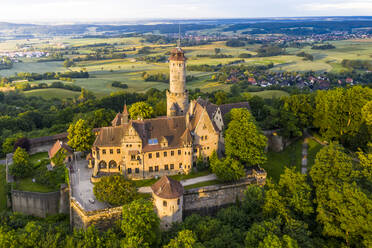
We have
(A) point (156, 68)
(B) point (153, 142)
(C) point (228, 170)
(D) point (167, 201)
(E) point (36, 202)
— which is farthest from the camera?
(A) point (156, 68)

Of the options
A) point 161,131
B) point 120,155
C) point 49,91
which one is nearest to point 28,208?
point 120,155

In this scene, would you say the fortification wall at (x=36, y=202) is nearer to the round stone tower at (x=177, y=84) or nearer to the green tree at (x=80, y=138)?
the green tree at (x=80, y=138)

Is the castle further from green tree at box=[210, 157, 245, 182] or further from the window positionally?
green tree at box=[210, 157, 245, 182]

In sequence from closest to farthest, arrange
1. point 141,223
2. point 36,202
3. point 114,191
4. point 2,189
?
1. point 141,223
2. point 114,191
3. point 36,202
4. point 2,189

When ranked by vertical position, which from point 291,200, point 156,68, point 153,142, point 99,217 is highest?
point 156,68

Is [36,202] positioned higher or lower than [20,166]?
lower

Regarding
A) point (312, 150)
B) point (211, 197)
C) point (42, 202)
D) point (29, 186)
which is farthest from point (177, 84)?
point (29, 186)

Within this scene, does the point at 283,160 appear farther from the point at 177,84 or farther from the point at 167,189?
the point at 167,189

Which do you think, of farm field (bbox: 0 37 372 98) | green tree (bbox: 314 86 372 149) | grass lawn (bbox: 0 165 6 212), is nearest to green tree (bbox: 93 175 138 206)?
grass lawn (bbox: 0 165 6 212)

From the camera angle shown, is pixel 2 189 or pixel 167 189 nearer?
pixel 167 189
